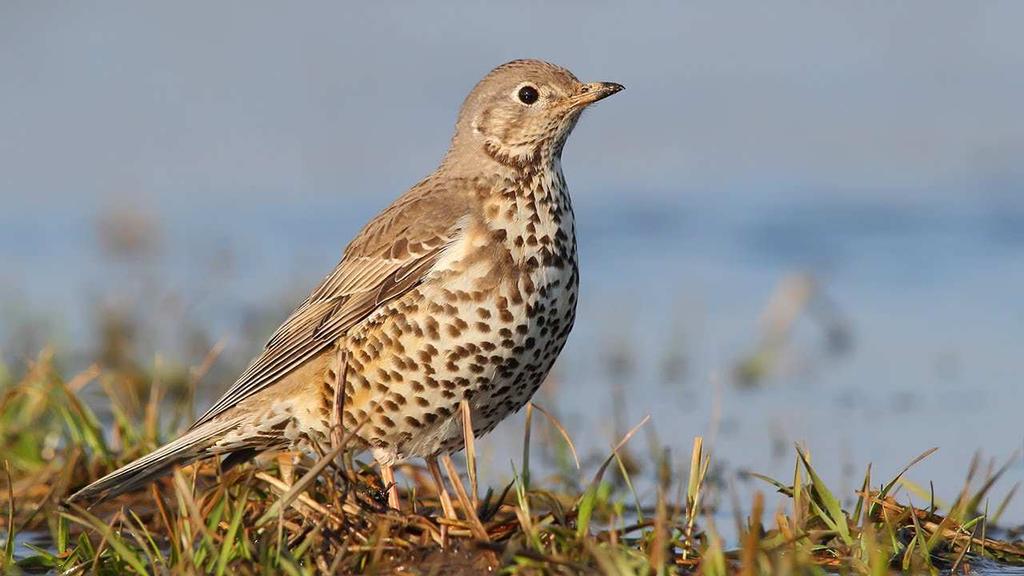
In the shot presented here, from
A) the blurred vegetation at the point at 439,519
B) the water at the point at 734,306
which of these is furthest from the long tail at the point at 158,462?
the water at the point at 734,306

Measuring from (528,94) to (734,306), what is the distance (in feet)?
16.5

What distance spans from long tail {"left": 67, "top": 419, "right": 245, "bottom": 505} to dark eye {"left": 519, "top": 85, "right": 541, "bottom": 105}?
182cm

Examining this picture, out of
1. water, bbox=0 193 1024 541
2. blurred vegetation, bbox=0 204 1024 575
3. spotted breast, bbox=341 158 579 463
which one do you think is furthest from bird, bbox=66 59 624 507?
water, bbox=0 193 1024 541

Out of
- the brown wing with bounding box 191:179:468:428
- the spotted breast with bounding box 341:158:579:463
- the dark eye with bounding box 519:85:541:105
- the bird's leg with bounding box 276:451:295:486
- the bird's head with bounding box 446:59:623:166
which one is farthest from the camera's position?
the dark eye with bounding box 519:85:541:105

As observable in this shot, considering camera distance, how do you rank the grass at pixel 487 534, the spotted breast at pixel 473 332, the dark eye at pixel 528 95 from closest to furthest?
the grass at pixel 487 534
the spotted breast at pixel 473 332
the dark eye at pixel 528 95

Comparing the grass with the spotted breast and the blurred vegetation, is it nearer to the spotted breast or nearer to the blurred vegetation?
the blurred vegetation

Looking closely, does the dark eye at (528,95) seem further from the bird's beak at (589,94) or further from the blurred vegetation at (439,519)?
the blurred vegetation at (439,519)

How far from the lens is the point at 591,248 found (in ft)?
46.3

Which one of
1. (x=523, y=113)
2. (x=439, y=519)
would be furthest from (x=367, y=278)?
(x=439, y=519)

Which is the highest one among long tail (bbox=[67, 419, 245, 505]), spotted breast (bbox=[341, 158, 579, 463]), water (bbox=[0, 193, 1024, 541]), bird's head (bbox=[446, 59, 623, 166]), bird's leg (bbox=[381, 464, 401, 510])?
bird's head (bbox=[446, 59, 623, 166])

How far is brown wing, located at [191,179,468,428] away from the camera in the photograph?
6.88 metres

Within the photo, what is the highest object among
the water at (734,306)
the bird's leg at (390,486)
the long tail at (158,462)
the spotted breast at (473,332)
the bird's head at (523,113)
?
the bird's head at (523,113)

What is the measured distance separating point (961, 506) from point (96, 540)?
10.9ft

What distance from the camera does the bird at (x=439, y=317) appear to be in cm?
654
